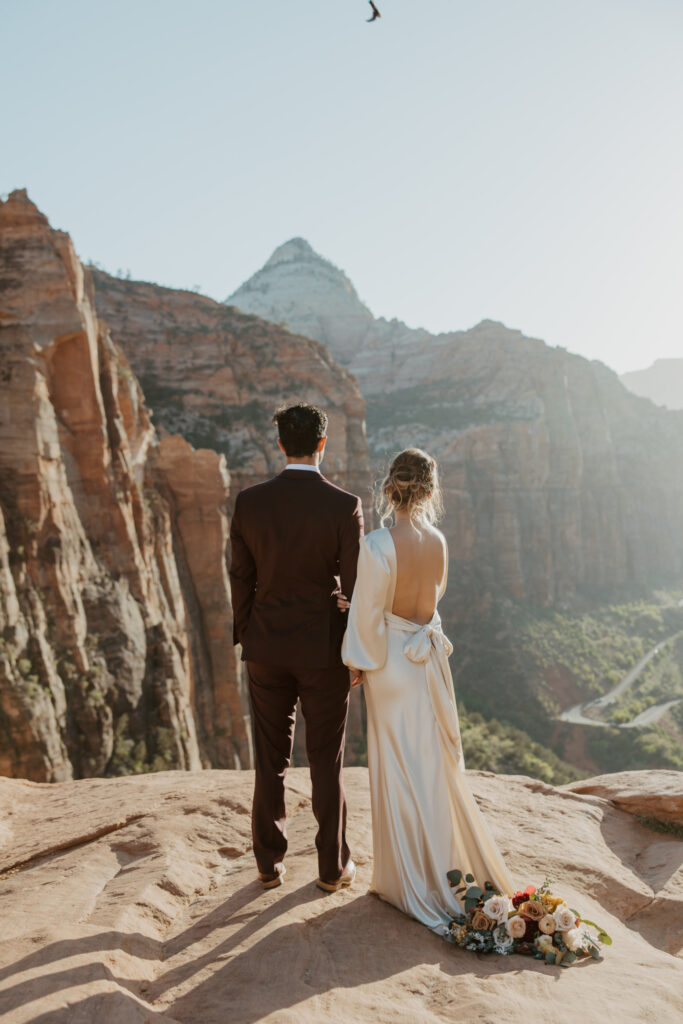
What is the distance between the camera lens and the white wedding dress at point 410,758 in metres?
3.26

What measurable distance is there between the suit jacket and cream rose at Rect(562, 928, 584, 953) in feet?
4.94

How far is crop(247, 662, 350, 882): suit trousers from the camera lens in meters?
3.36

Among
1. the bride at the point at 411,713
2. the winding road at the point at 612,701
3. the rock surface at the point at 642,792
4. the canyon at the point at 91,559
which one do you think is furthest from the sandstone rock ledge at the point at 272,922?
the winding road at the point at 612,701

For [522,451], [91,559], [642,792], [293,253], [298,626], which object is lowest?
[642,792]

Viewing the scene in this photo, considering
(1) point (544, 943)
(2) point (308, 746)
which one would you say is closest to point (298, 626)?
(2) point (308, 746)

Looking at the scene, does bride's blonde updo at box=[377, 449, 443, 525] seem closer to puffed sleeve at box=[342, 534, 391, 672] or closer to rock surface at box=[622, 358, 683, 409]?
puffed sleeve at box=[342, 534, 391, 672]

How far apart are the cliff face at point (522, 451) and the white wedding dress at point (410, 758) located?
4450 centimetres

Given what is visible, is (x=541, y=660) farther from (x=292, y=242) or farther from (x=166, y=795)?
(x=292, y=242)

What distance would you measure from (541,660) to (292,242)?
302ft

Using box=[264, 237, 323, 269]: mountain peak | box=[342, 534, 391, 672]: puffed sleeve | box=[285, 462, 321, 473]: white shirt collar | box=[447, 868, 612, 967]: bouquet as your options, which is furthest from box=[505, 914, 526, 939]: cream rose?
box=[264, 237, 323, 269]: mountain peak

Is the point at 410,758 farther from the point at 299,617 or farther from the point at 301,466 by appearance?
the point at 301,466

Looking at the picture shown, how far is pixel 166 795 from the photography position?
5016mm

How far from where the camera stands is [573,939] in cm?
282

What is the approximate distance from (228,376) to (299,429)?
29426 millimetres
